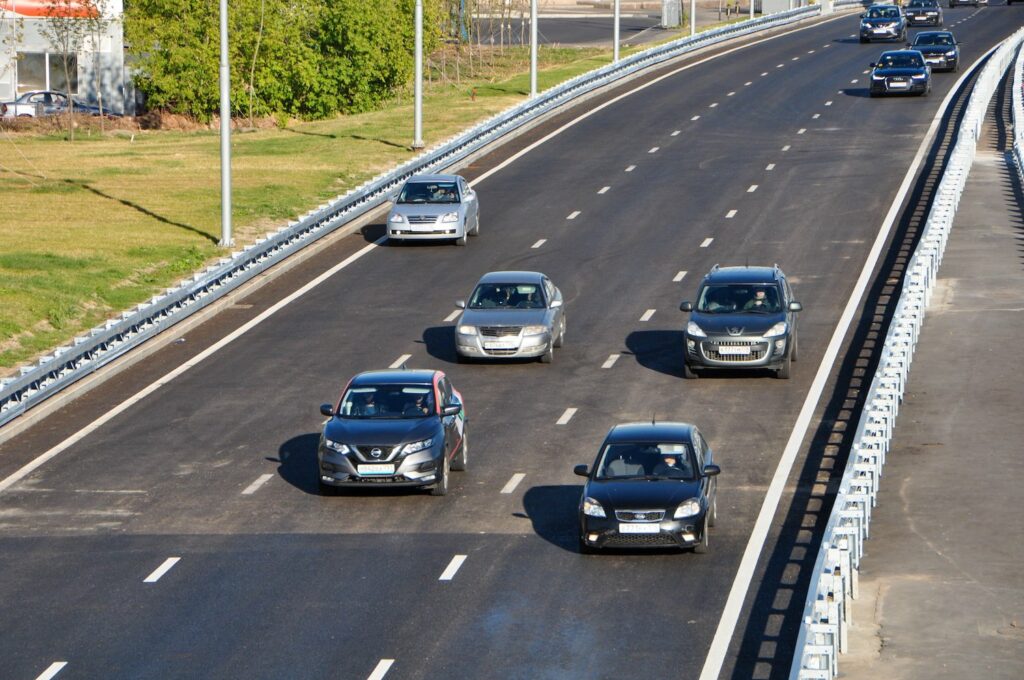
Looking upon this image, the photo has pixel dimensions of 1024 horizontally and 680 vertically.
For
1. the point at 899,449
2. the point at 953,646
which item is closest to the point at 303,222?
the point at 899,449

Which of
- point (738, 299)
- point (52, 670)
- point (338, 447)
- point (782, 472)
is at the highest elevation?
point (738, 299)

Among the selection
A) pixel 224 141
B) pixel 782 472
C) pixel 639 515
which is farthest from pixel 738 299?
pixel 224 141

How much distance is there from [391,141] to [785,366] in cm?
3076

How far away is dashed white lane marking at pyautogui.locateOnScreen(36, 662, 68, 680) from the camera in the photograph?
56.5 ft

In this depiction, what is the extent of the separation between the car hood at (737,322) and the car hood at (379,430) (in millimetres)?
7473

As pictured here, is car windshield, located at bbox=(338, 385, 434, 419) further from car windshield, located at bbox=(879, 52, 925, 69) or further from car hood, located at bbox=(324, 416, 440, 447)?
car windshield, located at bbox=(879, 52, 925, 69)

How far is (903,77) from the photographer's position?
62344 millimetres

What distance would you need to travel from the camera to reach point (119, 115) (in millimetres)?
77188

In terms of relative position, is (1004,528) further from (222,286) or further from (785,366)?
(222,286)

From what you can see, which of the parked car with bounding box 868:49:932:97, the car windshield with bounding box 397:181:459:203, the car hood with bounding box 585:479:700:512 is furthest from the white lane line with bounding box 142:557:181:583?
the parked car with bounding box 868:49:932:97

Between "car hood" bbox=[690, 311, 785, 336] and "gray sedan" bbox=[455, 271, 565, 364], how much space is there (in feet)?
9.20

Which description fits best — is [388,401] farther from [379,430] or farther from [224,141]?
Answer: [224,141]

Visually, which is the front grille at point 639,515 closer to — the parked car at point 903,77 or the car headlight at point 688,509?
the car headlight at point 688,509

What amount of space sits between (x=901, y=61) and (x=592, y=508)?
46494 mm
